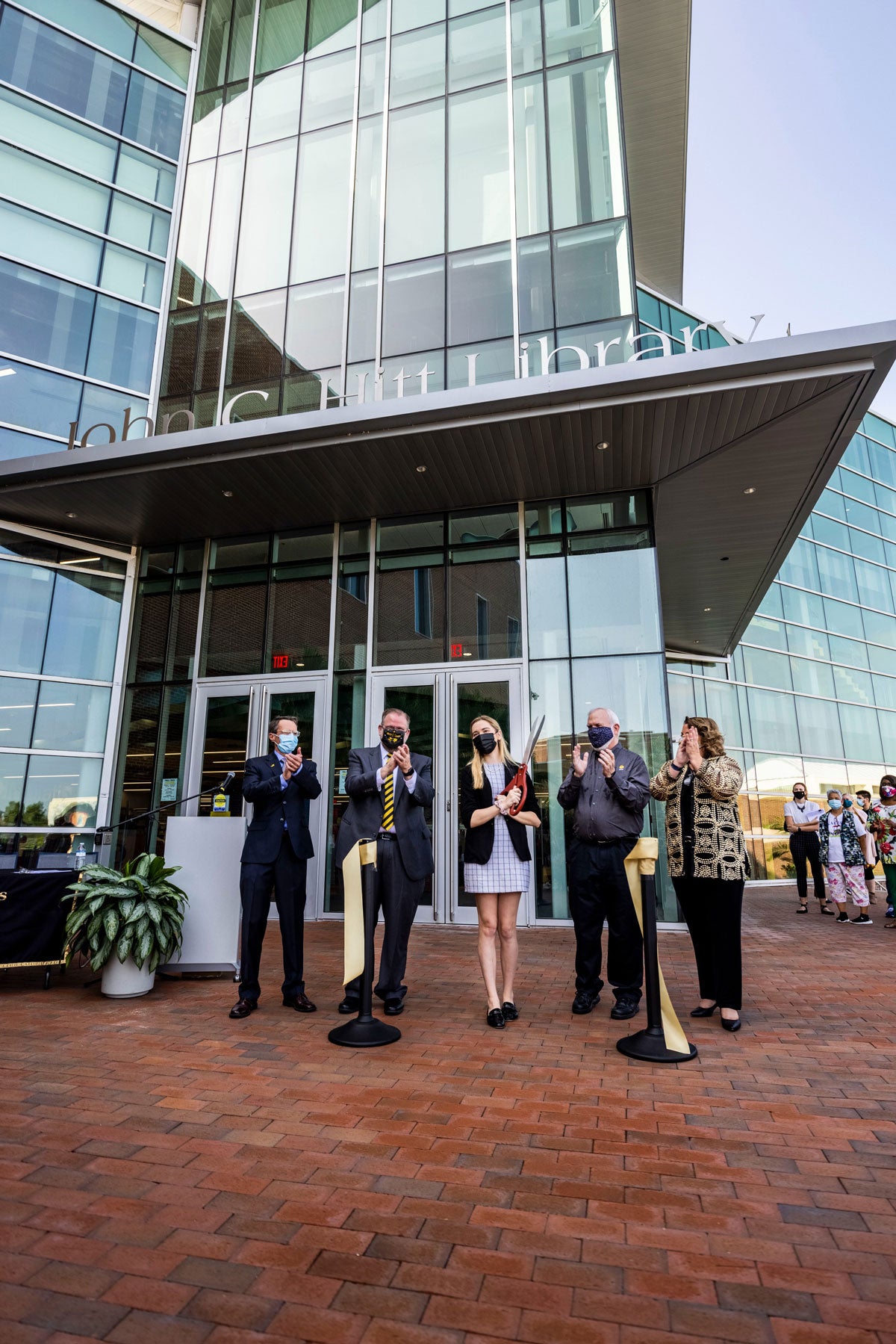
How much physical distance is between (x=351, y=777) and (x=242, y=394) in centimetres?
822

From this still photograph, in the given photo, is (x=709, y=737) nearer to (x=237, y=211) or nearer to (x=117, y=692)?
(x=117, y=692)

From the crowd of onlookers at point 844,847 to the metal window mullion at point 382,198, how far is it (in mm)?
6380


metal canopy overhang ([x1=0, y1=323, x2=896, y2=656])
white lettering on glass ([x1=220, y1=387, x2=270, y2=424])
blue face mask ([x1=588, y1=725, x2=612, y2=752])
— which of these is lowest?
blue face mask ([x1=588, y1=725, x2=612, y2=752])

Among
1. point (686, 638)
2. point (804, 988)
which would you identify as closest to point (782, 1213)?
point (804, 988)

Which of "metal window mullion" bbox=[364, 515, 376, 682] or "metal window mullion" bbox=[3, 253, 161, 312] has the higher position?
"metal window mullion" bbox=[3, 253, 161, 312]

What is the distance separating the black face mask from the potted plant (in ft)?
8.64

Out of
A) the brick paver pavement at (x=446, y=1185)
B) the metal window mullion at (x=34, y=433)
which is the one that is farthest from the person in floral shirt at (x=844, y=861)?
the metal window mullion at (x=34, y=433)

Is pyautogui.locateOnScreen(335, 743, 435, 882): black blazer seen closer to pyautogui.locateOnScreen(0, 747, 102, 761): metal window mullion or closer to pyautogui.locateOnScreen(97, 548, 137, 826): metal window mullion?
pyautogui.locateOnScreen(97, 548, 137, 826): metal window mullion

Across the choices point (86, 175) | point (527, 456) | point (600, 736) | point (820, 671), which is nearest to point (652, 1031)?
point (600, 736)

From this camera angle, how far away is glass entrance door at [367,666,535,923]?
8.94 meters

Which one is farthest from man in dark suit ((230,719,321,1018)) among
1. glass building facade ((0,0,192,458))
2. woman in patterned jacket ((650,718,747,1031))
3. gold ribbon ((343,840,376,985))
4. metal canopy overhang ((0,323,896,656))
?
glass building facade ((0,0,192,458))

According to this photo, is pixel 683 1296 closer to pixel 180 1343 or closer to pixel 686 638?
pixel 180 1343

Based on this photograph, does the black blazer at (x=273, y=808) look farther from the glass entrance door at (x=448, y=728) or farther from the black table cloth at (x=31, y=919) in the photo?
the glass entrance door at (x=448, y=728)

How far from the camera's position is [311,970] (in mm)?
5969
